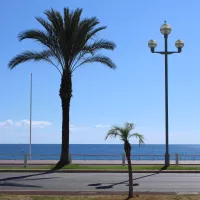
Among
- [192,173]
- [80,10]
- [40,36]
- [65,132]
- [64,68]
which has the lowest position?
[192,173]

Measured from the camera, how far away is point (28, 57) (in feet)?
91.4

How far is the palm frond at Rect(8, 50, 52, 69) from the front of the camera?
27812 mm

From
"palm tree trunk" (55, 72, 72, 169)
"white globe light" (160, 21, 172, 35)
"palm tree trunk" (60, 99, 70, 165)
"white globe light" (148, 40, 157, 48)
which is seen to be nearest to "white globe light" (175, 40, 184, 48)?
"white globe light" (160, 21, 172, 35)

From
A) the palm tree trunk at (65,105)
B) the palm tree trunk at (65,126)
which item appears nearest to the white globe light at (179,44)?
the palm tree trunk at (65,105)

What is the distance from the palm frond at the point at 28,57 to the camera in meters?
27.8

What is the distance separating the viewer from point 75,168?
84.0ft

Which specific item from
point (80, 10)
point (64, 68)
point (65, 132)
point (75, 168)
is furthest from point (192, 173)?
point (80, 10)

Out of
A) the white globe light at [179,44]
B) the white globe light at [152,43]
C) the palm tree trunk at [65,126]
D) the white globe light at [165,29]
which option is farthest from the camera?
the palm tree trunk at [65,126]

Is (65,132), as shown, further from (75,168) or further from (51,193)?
(51,193)

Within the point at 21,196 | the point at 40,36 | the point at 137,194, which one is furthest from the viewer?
the point at 40,36

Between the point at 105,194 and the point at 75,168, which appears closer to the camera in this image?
the point at 105,194

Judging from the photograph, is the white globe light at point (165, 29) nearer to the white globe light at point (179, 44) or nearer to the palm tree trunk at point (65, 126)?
the white globe light at point (179, 44)

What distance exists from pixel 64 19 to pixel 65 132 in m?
7.03

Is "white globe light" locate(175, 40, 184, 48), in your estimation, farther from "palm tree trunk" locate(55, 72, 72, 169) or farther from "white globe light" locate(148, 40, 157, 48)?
"palm tree trunk" locate(55, 72, 72, 169)
